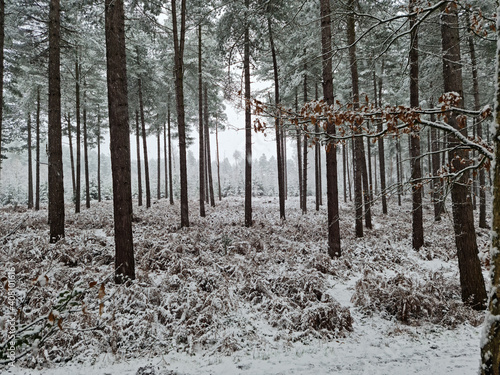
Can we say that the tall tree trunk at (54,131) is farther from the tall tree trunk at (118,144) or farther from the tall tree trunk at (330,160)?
the tall tree trunk at (330,160)

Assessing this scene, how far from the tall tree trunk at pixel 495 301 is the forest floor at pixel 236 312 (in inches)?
79.3

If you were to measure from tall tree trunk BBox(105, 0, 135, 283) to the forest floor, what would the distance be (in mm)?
599

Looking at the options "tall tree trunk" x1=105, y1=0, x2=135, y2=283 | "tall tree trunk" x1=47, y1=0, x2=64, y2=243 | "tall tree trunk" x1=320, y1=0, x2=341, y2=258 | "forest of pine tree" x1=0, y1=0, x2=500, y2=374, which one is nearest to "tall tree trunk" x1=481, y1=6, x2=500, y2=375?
"forest of pine tree" x1=0, y1=0, x2=500, y2=374

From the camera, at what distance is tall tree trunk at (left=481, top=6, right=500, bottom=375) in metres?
1.79

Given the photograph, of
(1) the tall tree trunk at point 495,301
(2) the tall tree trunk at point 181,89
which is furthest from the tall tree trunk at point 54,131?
(1) the tall tree trunk at point 495,301

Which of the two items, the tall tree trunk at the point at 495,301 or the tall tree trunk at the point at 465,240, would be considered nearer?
the tall tree trunk at the point at 495,301

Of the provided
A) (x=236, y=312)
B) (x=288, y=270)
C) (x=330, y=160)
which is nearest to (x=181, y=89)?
(x=330, y=160)

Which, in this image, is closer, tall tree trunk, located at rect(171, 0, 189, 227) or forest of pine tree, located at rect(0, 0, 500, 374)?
forest of pine tree, located at rect(0, 0, 500, 374)

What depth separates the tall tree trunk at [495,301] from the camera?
179 cm

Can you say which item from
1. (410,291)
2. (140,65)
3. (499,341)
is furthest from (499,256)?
(140,65)

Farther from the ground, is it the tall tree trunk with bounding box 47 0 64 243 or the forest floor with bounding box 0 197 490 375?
the tall tree trunk with bounding box 47 0 64 243

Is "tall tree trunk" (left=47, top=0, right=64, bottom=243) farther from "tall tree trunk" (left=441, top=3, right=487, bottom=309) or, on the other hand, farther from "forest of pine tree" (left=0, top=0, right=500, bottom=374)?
"tall tree trunk" (left=441, top=3, right=487, bottom=309)

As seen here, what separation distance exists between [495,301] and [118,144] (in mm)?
6829

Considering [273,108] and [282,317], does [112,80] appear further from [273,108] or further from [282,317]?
[282,317]
